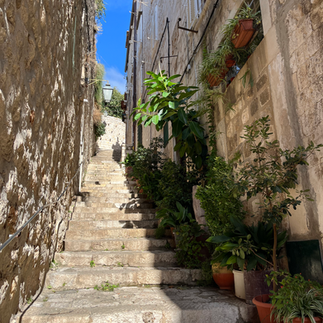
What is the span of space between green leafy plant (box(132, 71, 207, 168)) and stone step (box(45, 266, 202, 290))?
5.35 feet

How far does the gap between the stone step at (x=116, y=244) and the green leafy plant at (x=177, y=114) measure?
132cm

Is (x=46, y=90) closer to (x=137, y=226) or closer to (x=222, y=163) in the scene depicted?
(x=222, y=163)

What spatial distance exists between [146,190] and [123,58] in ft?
48.4

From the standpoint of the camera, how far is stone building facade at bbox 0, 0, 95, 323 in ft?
5.55

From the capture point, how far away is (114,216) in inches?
193

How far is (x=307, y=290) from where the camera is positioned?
1996mm

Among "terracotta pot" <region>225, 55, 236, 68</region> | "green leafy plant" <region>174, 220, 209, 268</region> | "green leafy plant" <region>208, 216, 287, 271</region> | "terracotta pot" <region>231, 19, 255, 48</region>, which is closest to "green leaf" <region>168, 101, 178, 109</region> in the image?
"terracotta pot" <region>225, 55, 236, 68</region>

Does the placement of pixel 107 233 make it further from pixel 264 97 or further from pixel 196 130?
pixel 264 97

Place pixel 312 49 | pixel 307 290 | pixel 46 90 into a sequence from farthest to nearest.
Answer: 1. pixel 46 90
2. pixel 312 49
3. pixel 307 290

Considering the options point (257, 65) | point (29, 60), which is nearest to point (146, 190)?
point (257, 65)

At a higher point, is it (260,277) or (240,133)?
(240,133)

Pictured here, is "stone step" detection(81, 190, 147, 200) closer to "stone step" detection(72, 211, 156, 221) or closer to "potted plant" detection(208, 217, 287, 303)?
"stone step" detection(72, 211, 156, 221)

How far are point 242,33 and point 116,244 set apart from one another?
3.04 meters

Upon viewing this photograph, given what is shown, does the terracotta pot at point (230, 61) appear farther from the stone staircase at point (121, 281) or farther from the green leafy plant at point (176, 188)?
the stone staircase at point (121, 281)
